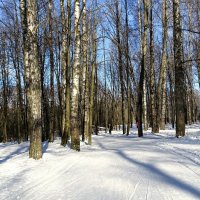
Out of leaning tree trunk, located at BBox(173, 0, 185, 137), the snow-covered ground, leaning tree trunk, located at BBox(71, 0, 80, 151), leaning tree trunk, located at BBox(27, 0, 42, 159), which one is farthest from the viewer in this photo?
leaning tree trunk, located at BBox(173, 0, 185, 137)

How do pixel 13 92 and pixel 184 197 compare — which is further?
pixel 13 92

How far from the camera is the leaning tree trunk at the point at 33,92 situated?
10367 mm

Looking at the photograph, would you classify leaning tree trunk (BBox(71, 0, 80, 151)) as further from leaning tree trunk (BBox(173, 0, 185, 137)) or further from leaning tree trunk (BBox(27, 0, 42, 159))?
leaning tree trunk (BBox(173, 0, 185, 137))

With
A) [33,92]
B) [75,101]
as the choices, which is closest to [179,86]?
[75,101]

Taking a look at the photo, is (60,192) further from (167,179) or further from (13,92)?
(13,92)

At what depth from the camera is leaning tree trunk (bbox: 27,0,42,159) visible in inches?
408

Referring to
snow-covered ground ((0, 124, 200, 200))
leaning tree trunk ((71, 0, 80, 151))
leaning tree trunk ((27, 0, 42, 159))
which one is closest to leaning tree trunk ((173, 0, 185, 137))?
leaning tree trunk ((71, 0, 80, 151))

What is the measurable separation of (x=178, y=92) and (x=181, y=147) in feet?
16.8

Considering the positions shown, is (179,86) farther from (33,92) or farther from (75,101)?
(33,92)

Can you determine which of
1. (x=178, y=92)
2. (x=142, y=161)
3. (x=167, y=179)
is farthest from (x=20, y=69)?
(x=167, y=179)

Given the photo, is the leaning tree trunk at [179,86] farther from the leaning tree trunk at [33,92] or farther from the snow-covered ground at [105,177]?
the leaning tree trunk at [33,92]

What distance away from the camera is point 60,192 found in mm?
6266

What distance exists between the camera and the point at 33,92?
34.2ft

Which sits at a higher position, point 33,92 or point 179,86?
point 179,86
